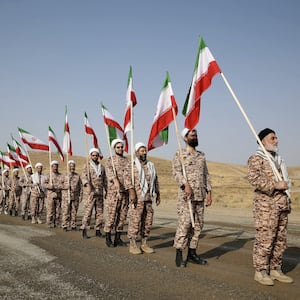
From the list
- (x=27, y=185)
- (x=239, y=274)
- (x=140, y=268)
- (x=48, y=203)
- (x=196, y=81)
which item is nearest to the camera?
(x=239, y=274)

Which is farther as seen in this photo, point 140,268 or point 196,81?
point 196,81

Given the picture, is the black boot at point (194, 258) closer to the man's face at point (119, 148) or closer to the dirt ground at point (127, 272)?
the dirt ground at point (127, 272)

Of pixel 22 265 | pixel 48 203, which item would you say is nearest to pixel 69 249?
pixel 22 265

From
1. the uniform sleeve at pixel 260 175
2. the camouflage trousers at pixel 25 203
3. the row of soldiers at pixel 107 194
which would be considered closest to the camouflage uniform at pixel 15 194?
the row of soldiers at pixel 107 194

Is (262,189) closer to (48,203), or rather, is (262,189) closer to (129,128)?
(129,128)

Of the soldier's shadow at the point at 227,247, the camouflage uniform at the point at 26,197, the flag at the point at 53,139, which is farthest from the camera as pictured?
the camouflage uniform at the point at 26,197

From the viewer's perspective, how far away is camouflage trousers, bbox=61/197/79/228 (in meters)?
11.9

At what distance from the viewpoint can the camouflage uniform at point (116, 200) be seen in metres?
8.77

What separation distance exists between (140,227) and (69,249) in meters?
1.54

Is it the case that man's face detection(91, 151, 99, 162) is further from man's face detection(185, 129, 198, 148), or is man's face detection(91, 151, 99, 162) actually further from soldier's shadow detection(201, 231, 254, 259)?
man's face detection(185, 129, 198, 148)

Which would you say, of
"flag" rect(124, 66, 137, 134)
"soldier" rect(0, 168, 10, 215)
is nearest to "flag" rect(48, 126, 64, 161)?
"flag" rect(124, 66, 137, 134)

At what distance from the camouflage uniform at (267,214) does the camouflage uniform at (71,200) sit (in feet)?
25.8

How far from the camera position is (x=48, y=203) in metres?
13.2

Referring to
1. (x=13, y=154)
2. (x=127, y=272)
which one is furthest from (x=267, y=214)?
(x=13, y=154)
